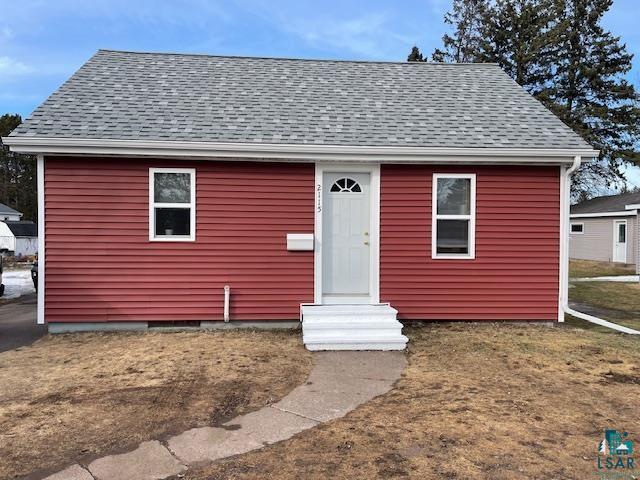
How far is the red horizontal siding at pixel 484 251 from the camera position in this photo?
7789 millimetres

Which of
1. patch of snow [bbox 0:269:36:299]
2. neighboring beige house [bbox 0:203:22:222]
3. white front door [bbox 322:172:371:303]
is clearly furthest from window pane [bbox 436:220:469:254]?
neighboring beige house [bbox 0:203:22:222]

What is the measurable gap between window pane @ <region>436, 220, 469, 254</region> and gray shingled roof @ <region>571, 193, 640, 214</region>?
52.5 ft

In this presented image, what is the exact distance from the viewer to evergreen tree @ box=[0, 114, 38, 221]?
4094 centimetres

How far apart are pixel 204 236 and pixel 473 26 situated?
30842mm

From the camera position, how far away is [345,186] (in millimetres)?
7871

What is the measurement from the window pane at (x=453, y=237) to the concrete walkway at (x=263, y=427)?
270 centimetres

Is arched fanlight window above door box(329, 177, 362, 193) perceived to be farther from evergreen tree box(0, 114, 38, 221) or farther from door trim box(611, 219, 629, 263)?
evergreen tree box(0, 114, 38, 221)

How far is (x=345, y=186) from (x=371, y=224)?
74cm

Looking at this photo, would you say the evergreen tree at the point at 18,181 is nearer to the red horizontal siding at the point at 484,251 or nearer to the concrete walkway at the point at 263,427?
the red horizontal siding at the point at 484,251

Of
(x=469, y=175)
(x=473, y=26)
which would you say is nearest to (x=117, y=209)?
(x=469, y=175)

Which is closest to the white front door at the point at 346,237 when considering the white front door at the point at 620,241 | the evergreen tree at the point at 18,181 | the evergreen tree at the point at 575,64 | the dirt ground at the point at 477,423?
the dirt ground at the point at 477,423

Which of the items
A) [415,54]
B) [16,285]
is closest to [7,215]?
[16,285]

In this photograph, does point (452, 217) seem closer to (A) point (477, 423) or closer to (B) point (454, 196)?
(B) point (454, 196)

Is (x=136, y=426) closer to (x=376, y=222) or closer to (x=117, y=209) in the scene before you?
(x=117, y=209)
